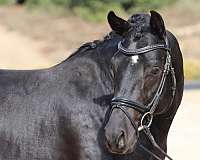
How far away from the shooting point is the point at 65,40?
125 ft

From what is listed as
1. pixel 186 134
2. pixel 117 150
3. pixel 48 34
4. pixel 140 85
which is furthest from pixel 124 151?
pixel 48 34

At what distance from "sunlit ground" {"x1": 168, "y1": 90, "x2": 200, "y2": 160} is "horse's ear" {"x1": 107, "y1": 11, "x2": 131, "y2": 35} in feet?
16.4

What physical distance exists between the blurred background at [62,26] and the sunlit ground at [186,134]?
1199cm

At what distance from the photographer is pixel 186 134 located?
37.3ft

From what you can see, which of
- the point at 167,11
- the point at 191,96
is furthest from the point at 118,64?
the point at 167,11

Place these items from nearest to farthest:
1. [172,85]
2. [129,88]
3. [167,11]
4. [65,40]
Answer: [129,88] → [172,85] → [65,40] → [167,11]

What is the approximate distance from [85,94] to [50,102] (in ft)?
0.94

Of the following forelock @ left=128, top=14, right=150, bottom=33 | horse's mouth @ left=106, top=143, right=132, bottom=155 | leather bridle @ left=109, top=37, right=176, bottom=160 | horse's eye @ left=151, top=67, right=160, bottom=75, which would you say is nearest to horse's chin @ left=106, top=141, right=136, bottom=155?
horse's mouth @ left=106, top=143, right=132, bottom=155

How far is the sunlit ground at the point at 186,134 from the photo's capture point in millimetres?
9920

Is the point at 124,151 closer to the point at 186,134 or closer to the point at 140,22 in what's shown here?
the point at 140,22

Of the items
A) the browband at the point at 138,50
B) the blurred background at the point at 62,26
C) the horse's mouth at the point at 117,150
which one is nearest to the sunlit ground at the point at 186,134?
the browband at the point at 138,50

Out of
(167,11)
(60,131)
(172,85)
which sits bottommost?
(60,131)

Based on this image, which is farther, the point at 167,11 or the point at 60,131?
the point at 167,11

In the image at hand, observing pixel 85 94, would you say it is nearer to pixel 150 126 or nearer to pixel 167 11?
pixel 150 126
